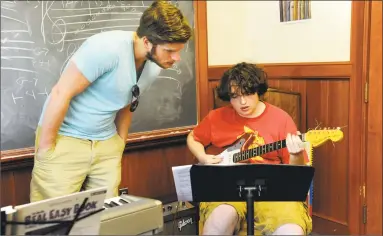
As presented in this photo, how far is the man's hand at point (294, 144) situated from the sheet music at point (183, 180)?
1.43ft

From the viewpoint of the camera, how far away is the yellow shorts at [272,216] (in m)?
1.83

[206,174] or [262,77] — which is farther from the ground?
[262,77]

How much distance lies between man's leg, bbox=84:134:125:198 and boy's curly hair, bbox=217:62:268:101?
0.56m

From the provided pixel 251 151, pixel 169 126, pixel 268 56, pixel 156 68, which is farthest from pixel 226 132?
pixel 268 56

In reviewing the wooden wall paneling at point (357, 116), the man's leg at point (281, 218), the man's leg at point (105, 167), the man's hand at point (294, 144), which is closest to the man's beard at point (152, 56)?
the man's leg at point (105, 167)

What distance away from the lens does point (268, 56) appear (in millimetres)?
2842

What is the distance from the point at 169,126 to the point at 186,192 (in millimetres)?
991

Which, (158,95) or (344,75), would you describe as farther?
(158,95)

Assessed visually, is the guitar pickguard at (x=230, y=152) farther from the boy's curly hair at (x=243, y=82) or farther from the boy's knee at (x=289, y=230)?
the boy's knee at (x=289, y=230)

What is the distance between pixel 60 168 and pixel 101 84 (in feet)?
1.22

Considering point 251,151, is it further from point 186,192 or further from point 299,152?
point 186,192

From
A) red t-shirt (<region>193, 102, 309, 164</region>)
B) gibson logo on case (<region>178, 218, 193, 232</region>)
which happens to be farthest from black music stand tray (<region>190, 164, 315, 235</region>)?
gibson logo on case (<region>178, 218, 193, 232</region>)

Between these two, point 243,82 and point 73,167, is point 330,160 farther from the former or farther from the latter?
point 73,167

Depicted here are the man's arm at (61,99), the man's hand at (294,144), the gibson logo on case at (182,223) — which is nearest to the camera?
the man's arm at (61,99)
